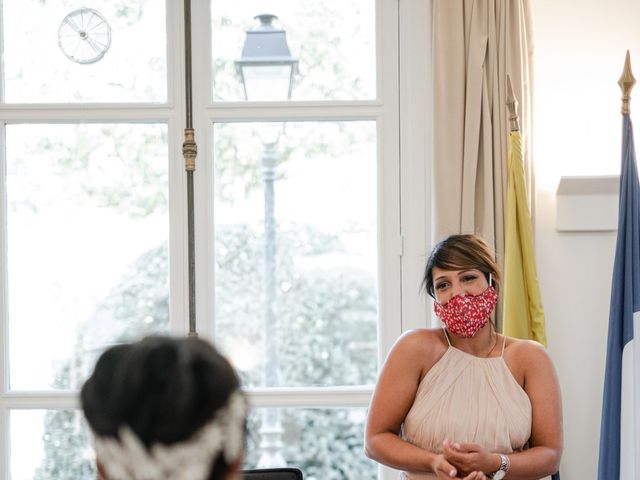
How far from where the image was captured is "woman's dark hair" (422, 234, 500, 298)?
2.79 metres

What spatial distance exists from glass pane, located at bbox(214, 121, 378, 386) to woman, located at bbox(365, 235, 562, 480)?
105cm

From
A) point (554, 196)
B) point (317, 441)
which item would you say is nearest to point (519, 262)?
point (554, 196)

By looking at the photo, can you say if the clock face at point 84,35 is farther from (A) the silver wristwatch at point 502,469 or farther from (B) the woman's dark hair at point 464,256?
(A) the silver wristwatch at point 502,469

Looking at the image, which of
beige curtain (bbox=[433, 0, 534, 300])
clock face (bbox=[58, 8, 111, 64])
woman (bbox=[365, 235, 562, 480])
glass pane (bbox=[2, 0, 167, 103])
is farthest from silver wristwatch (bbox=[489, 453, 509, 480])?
clock face (bbox=[58, 8, 111, 64])

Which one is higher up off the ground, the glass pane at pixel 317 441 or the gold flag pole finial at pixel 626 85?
the gold flag pole finial at pixel 626 85

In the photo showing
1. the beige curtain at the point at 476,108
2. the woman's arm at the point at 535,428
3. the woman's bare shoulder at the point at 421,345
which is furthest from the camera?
the beige curtain at the point at 476,108

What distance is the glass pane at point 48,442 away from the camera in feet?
12.9

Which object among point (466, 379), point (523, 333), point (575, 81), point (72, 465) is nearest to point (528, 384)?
point (466, 379)

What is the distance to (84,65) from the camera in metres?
3.95

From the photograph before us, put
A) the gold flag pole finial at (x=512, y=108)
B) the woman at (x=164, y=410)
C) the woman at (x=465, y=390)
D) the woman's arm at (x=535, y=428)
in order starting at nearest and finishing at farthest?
the woman at (x=164, y=410), the woman's arm at (x=535, y=428), the woman at (x=465, y=390), the gold flag pole finial at (x=512, y=108)

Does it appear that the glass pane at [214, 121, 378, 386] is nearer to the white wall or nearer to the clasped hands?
the white wall

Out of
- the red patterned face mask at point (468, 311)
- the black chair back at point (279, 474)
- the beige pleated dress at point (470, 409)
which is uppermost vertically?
the red patterned face mask at point (468, 311)

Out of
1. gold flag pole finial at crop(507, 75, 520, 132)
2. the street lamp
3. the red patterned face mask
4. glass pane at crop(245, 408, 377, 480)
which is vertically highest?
the street lamp

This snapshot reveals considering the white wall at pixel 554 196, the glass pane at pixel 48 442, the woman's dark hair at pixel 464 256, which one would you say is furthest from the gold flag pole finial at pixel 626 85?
the glass pane at pixel 48 442
